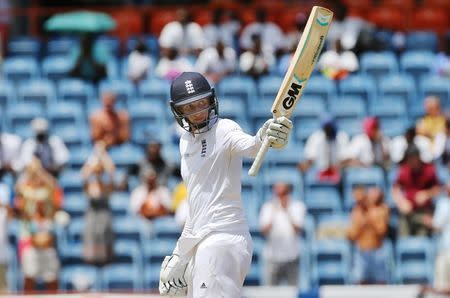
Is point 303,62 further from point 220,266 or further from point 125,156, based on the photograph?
point 125,156

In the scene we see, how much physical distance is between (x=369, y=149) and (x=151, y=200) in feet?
8.90

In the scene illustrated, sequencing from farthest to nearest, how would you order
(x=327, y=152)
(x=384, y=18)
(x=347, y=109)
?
1. (x=384, y=18)
2. (x=347, y=109)
3. (x=327, y=152)

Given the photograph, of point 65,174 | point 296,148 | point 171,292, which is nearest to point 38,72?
point 65,174

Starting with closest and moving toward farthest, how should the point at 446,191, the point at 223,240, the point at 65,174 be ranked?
1. the point at 223,240
2. the point at 446,191
3. the point at 65,174

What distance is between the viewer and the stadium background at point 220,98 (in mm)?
15250

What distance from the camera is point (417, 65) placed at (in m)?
17.9

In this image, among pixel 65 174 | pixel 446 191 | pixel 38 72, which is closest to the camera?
pixel 446 191

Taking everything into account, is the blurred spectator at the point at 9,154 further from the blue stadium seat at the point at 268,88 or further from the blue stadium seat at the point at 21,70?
the blue stadium seat at the point at 268,88

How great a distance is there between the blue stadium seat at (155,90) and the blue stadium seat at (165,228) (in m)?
2.60

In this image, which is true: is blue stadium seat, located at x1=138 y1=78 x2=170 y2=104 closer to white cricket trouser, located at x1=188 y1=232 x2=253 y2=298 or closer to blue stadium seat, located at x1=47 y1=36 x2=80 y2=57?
blue stadium seat, located at x1=47 y1=36 x2=80 y2=57

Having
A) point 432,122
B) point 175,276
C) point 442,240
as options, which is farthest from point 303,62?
point 432,122

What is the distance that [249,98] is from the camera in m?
17.4

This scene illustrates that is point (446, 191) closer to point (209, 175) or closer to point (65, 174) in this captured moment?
point (65, 174)

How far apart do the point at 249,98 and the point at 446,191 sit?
3.53 meters
